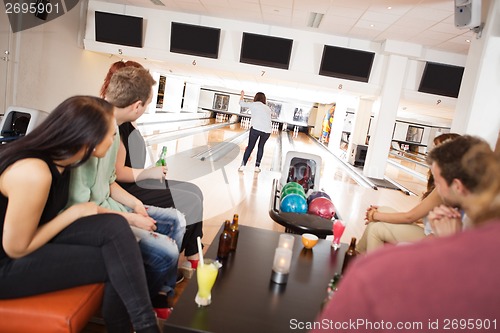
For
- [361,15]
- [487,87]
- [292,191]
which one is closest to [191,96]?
[361,15]

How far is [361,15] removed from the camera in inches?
214

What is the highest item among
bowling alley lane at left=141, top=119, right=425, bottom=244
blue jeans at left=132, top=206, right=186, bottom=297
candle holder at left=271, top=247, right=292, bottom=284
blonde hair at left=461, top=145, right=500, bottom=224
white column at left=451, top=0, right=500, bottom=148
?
white column at left=451, top=0, right=500, bottom=148

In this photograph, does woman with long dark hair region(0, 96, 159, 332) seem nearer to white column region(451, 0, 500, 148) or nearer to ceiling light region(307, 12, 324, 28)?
white column region(451, 0, 500, 148)

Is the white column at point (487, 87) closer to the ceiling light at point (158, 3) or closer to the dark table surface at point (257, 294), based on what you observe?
the dark table surface at point (257, 294)

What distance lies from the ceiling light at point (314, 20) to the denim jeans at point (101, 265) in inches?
213

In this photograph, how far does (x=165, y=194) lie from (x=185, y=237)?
291mm

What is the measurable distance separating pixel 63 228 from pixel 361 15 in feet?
17.5

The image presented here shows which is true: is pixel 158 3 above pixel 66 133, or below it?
above

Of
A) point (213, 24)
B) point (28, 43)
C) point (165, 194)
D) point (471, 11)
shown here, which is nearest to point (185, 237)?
point (165, 194)

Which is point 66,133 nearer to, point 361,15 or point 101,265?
point 101,265

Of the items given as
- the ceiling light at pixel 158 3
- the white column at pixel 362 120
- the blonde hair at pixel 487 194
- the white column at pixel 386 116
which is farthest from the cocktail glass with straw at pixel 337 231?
the white column at pixel 362 120

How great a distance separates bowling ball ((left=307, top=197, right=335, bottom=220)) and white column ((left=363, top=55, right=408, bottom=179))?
489cm

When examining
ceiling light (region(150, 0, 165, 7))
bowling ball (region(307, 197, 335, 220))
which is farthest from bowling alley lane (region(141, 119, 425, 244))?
ceiling light (region(150, 0, 165, 7))

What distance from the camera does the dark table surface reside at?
46.0 inches
